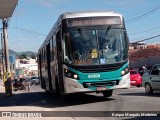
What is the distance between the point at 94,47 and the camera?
1628 cm

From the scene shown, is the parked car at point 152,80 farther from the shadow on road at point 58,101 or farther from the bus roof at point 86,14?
the bus roof at point 86,14

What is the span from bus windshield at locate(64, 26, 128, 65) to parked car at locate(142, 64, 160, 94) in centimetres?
416

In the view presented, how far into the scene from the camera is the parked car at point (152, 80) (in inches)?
792

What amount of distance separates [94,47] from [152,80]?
18.1ft

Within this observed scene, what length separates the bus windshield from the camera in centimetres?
1617

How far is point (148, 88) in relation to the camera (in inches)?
836

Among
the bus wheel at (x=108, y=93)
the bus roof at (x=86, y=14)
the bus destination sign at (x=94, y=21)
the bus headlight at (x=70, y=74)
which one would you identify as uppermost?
the bus roof at (x=86, y=14)

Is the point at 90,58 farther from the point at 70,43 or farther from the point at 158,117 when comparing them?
the point at 158,117

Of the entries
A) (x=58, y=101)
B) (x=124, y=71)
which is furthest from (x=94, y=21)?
(x=58, y=101)

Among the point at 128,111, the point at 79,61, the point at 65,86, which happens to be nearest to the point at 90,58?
the point at 79,61

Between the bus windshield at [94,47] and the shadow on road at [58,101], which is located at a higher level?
the bus windshield at [94,47]

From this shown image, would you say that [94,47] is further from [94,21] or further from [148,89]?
[148,89]

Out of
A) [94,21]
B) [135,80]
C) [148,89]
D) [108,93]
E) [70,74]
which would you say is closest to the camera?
[70,74]

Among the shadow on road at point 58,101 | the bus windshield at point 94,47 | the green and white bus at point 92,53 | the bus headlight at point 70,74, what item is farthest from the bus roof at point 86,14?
the shadow on road at point 58,101
